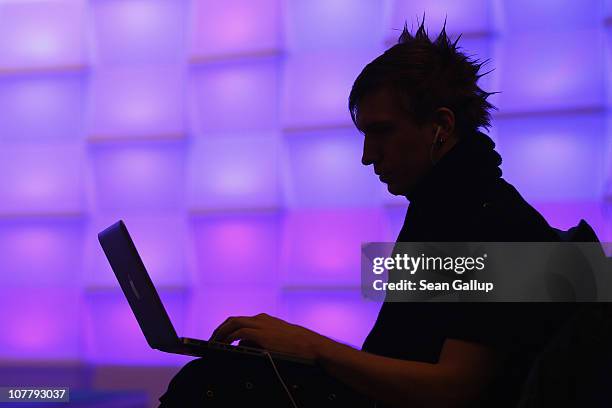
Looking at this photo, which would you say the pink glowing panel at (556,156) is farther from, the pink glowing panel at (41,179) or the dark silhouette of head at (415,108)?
the pink glowing panel at (41,179)

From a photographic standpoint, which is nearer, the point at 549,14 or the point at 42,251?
the point at 549,14

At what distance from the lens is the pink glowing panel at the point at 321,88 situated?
90.7 inches

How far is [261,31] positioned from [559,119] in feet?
3.42

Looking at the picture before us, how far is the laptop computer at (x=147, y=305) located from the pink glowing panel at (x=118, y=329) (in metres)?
1.21

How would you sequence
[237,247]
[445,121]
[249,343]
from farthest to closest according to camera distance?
1. [237,247]
2. [445,121]
3. [249,343]

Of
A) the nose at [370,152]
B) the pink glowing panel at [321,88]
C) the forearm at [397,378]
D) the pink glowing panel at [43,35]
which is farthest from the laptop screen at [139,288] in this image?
the pink glowing panel at [43,35]

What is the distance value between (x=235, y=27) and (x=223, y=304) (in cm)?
98

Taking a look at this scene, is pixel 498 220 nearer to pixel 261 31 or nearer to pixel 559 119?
pixel 559 119

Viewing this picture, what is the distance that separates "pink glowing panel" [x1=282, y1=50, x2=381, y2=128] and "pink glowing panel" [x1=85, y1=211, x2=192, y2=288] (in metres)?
0.54

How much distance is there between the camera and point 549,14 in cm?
216

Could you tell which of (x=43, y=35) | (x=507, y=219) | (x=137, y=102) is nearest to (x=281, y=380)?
(x=507, y=219)

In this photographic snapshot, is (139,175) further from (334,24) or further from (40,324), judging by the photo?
(334,24)

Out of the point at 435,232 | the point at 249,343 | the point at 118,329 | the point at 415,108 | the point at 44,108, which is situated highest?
the point at 44,108

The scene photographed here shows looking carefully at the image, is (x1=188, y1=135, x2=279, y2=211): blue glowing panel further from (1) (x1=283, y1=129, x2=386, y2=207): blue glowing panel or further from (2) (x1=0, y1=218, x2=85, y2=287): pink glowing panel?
(2) (x1=0, y1=218, x2=85, y2=287): pink glowing panel
